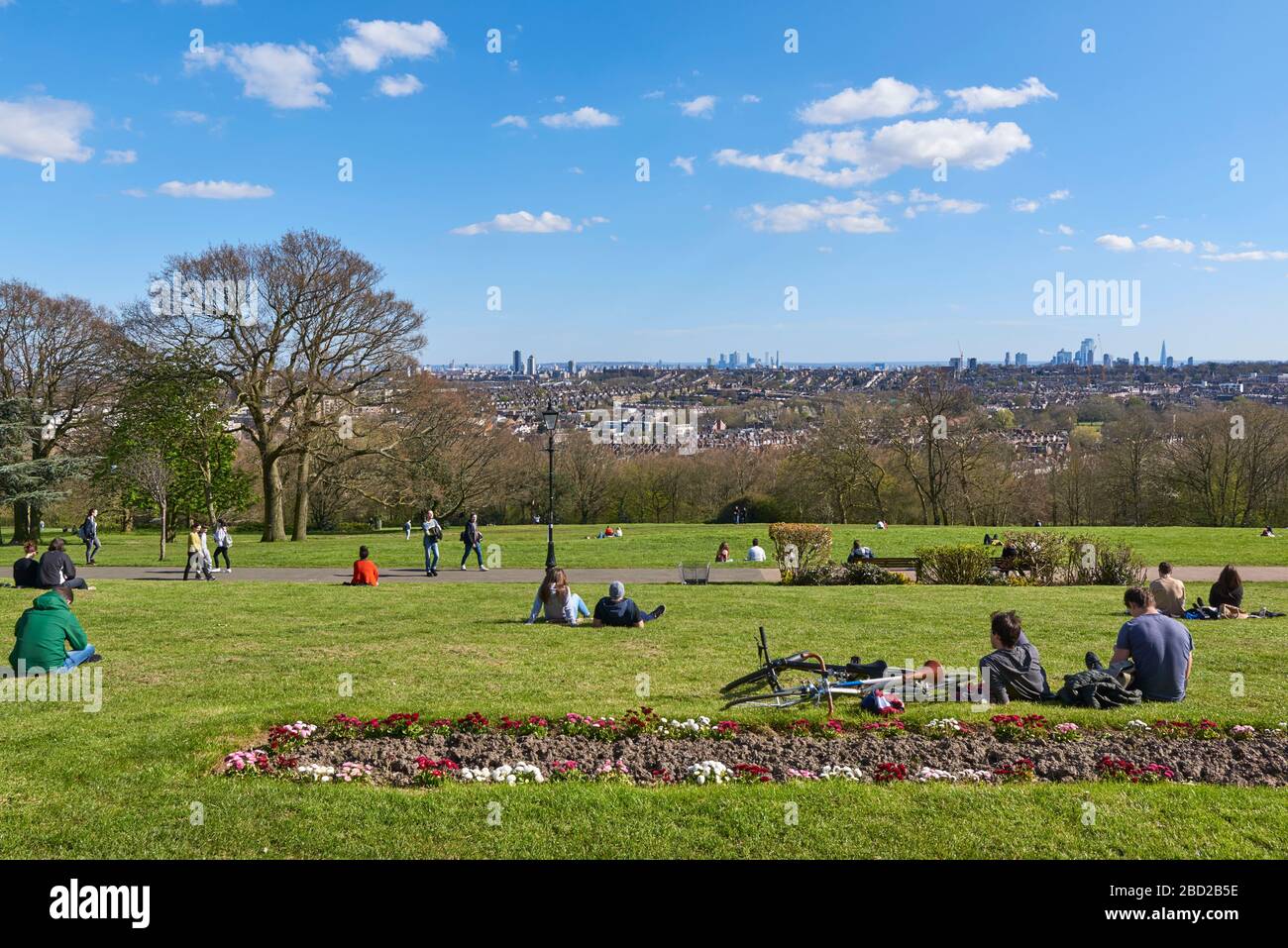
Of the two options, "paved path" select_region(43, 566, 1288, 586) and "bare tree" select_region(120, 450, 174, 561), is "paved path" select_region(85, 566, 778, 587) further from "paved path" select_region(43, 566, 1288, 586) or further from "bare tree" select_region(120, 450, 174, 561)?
"bare tree" select_region(120, 450, 174, 561)

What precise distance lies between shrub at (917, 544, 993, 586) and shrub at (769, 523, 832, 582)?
2826 millimetres

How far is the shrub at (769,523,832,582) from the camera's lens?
23.4 meters

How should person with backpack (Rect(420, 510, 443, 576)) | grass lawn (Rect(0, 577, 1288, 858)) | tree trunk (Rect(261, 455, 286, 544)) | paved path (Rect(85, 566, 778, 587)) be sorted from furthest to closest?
1. tree trunk (Rect(261, 455, 286, 544))
2. person with backpack (Rect(420, 510, 443, 576))
3. paved path (Rect(85, 566, 778, 587))
4. grass lawn (Rect(0, 577, 1288, 858))

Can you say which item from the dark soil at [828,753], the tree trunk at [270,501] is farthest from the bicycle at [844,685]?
the tree trunk at [270,501]

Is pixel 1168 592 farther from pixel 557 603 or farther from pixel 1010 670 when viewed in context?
pixel 557 603

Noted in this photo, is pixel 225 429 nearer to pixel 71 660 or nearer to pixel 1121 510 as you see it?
pixel 71 660

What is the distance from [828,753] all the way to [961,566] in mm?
16550

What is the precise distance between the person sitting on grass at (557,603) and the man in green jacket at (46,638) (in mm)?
6494

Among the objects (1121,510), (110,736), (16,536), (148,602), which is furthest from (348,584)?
(1121,510)

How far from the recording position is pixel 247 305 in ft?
111

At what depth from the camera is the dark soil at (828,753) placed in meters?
6.90

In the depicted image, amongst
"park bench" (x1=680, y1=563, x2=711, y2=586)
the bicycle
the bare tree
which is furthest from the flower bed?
the bare tree

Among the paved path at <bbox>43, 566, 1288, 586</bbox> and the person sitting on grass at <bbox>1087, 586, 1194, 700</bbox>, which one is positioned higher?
the person sitting on grass at <bbox>1087, 586, 1194, 700</bbox>
